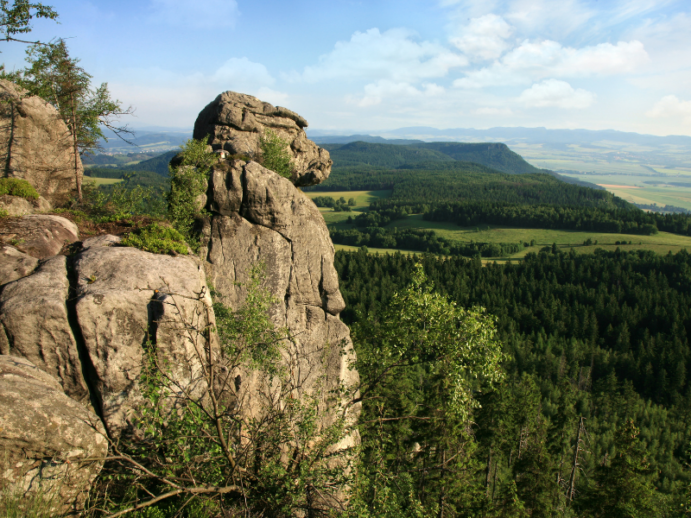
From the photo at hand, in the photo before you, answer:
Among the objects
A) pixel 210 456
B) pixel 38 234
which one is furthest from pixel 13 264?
pixel 210 456

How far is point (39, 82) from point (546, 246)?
198857 millimetres

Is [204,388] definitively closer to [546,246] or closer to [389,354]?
[389,354]

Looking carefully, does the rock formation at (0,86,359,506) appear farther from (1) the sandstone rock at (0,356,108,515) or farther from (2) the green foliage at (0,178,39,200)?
(2) the green foliage at (0,178,39,200)

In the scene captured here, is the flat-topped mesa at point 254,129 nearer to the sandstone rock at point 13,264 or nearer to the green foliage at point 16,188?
the green foliage at point 16,188

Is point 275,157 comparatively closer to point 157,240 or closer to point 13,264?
point 157,240

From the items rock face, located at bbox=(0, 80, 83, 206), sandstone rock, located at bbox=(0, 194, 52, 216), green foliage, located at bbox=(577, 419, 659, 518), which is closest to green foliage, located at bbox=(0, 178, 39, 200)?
sandstone rock, located at bbox=(0, 194, 52, 216)

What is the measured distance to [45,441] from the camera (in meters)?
9.48

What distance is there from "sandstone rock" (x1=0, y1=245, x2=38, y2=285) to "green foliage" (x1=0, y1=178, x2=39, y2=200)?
6.08 meters

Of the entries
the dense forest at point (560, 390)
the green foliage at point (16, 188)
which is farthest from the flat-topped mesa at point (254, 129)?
the dense forest at point (560, 390)

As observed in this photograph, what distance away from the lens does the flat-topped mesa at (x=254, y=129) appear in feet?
87.1

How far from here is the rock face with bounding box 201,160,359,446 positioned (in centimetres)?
2048

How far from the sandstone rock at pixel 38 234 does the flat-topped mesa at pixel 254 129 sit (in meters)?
10.9

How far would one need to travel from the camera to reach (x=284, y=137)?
29469 millimetres

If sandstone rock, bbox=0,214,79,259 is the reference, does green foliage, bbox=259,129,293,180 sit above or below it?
above
